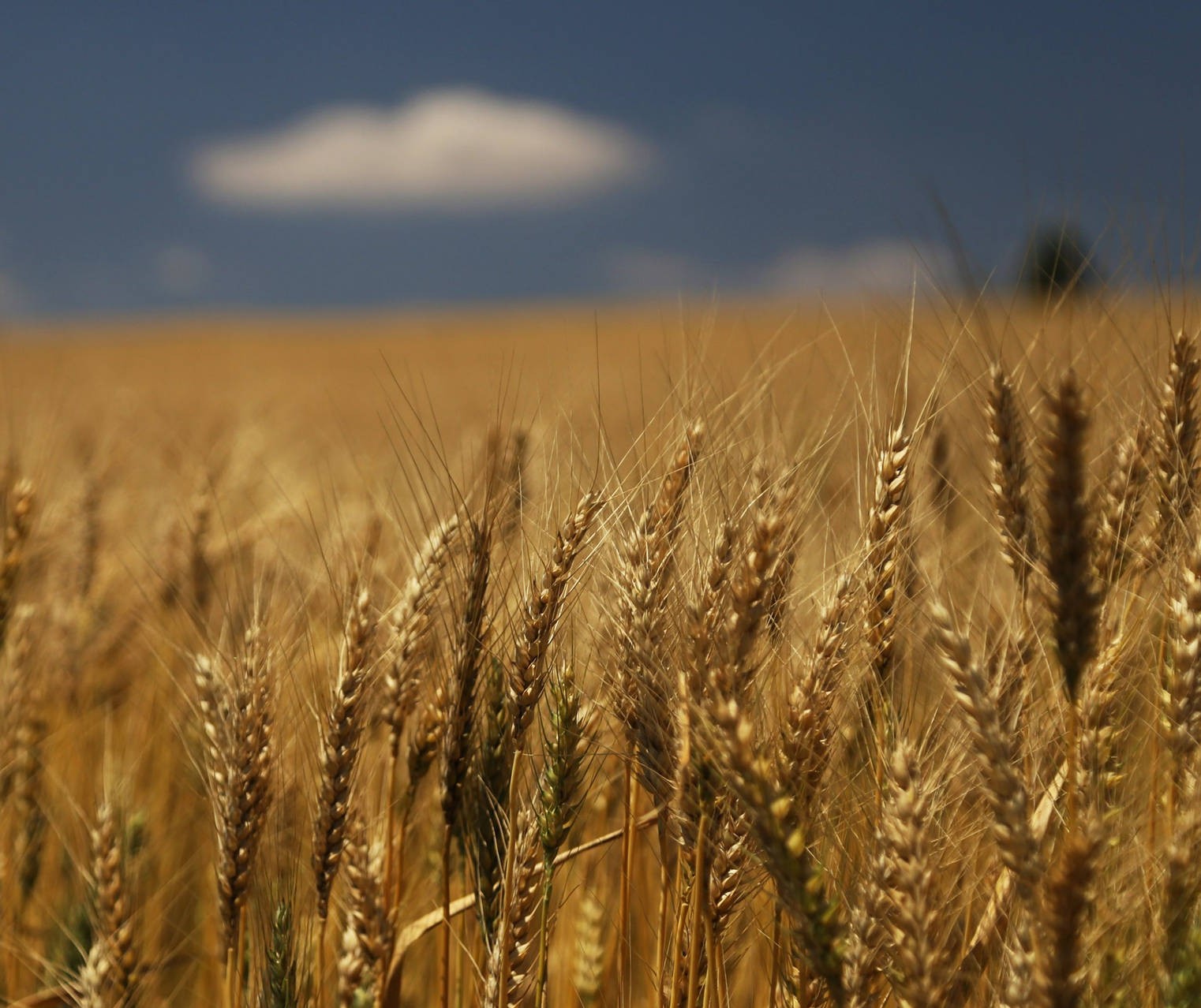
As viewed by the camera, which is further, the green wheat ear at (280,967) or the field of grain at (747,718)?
the green wheat ear at (280,967)

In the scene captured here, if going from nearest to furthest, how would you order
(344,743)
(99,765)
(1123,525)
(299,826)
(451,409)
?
(344,743) < (1123,525) < (299,826) < (99,765) < (451,409)

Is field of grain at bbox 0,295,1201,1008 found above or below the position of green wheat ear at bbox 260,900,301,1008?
above

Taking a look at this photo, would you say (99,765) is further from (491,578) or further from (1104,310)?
(1104,310)

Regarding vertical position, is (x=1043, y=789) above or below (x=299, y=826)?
above

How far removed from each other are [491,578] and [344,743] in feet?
1.02

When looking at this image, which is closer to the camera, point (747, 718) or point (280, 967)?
point (747, 718)

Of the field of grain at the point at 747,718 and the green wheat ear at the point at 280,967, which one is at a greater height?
the field of grain at the point at 747,718

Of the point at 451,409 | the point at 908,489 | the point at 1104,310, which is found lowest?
the point at 451,409

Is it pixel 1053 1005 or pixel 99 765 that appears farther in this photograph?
pixel 99 765

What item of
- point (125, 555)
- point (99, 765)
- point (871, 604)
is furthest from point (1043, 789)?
point (125, 555)

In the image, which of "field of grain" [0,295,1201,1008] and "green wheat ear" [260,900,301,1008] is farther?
"green wheat ear" [260,900,301,1008]

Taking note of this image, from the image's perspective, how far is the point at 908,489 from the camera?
4.66 feet

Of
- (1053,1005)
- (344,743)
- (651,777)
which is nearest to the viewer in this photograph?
(1053,1005)

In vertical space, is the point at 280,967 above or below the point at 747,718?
below
